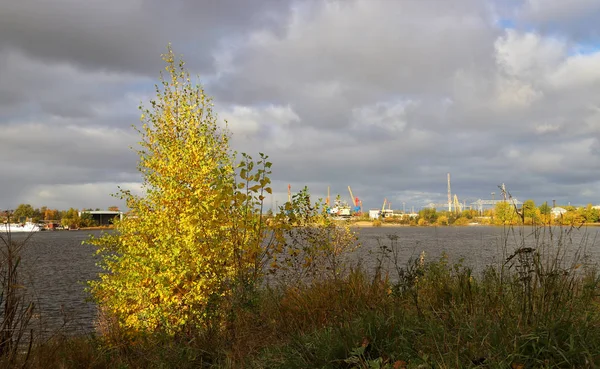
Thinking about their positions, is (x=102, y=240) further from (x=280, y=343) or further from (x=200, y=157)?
(x=280, y=343)

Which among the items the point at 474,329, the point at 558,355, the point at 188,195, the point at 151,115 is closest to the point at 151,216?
the point at 188,195

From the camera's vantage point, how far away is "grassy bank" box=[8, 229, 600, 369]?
4316mm

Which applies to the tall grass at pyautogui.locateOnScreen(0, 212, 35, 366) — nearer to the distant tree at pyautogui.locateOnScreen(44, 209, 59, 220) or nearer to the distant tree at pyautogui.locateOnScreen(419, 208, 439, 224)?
the distant tree at pyautogui.locateOnScreen(419, 208, 439, 224)

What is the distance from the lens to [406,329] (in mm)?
5000

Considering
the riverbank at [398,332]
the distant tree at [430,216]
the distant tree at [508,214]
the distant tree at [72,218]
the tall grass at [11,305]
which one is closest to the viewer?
the riverbank at [398,332]

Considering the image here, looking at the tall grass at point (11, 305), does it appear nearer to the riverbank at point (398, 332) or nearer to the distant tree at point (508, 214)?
the riverbank at point (398, 332)

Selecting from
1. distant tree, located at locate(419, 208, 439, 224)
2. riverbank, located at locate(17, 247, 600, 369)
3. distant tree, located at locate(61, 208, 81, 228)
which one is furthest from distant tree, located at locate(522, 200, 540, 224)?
distant tree, located at locate(61, 208, 81, 228)

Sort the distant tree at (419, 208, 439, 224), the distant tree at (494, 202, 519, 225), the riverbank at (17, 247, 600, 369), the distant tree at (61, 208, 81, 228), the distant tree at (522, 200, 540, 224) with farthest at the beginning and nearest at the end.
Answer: the distant tree at (61, 208, 81, 228)
the distant tree at (419, 208, 439, 224)
the distant tree at (494, 202, 519, 225)
the distant tree at (522, 200, 540, 224)
the riverbank at (17, 247, 600, 369)

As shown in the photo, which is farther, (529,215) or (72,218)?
(72,218)

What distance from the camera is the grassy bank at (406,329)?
432 cm

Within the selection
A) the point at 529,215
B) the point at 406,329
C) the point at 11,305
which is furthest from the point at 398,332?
the point at 11,305

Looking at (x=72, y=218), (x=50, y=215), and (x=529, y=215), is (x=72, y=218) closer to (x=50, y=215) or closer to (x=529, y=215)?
(x=50, y=215)

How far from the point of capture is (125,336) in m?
10.7

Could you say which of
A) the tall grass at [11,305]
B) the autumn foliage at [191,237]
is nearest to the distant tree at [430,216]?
the autumn foliage at [191,237]
